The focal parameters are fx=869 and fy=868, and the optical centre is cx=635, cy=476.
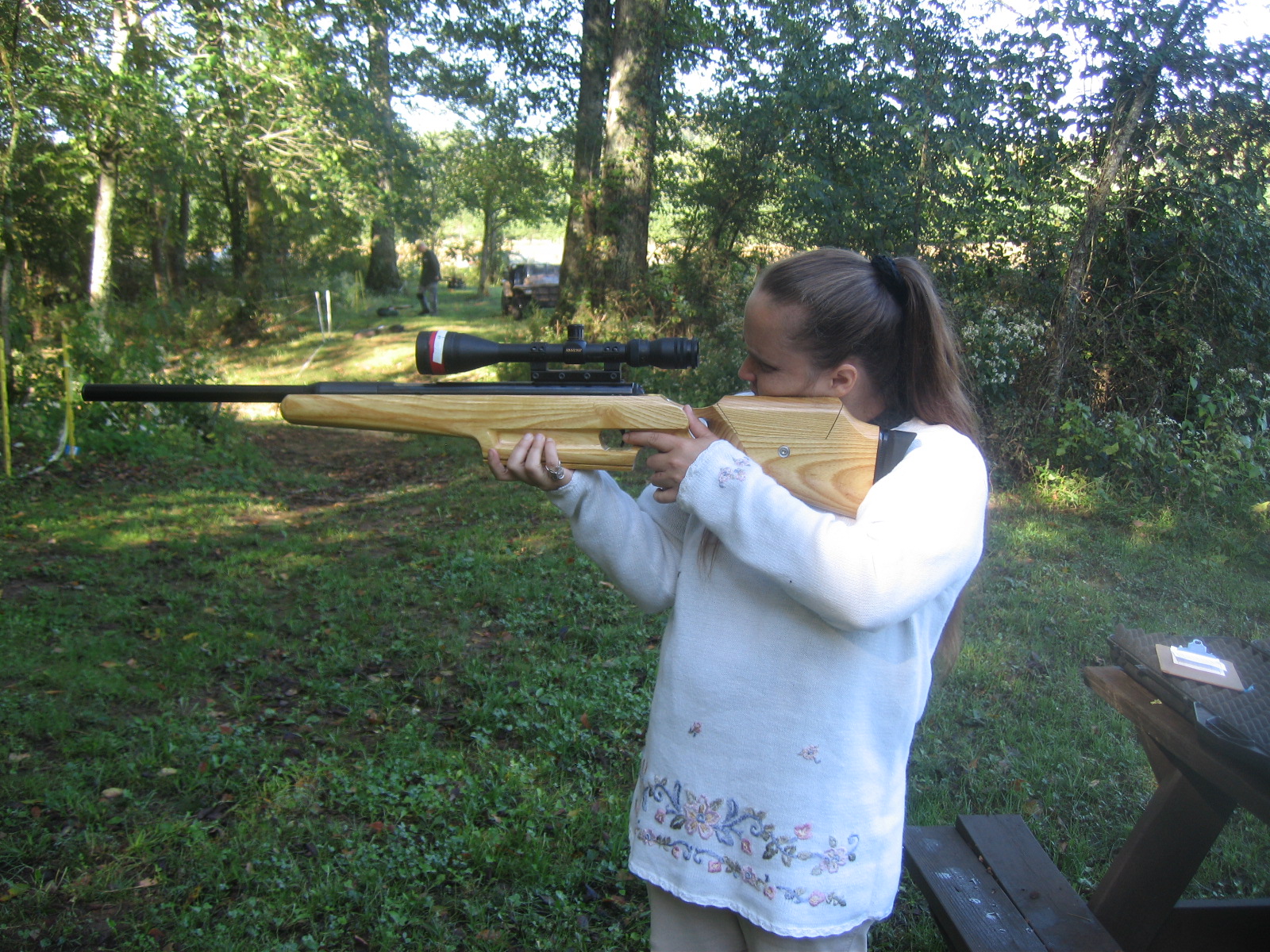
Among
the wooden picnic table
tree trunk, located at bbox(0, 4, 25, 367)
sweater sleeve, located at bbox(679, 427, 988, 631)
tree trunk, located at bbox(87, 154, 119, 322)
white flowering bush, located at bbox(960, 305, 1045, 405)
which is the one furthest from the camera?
tree trunk, located at bbox(87, 154, 119, 322)

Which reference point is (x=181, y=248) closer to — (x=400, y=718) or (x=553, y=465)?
(x=400, y=718)

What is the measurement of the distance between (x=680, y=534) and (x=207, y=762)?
9.32 ft

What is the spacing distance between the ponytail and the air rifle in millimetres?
136


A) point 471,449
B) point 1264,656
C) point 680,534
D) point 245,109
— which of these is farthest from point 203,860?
point 245,109

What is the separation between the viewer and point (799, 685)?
173 centimetres

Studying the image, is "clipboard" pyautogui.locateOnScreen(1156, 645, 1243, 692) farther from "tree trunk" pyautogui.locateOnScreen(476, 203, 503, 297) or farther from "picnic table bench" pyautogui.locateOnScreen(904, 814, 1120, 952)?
"tree trunk" pyautogui.locateOnScreen(476, 203, 503, 297)

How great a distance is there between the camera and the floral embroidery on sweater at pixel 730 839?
1.69 metres

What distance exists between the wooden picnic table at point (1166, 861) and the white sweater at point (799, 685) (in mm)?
1069

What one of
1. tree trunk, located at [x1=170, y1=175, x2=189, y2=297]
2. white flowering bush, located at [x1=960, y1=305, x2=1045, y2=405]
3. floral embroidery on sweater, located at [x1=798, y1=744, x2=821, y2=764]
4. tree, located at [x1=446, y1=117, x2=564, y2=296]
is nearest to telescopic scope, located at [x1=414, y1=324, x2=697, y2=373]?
floral embroidery on sweater, located at [x1=798, y1=744, x2=821, y2=764]

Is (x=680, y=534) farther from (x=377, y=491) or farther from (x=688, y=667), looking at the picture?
(x=377, y=491)

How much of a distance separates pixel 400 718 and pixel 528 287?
20.0m

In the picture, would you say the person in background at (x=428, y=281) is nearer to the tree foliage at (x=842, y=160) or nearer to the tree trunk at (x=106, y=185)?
the tree foliage at (x=842, y=160)

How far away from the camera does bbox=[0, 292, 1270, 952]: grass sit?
3.10m

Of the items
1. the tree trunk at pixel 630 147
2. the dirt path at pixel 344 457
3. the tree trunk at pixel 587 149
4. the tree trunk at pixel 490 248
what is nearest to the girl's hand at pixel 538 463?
the dirt path at pixel 344 457
